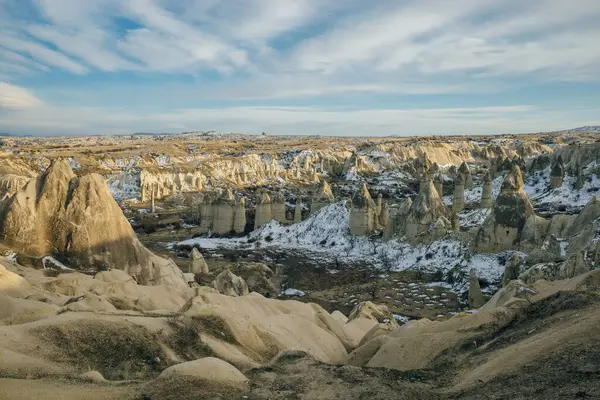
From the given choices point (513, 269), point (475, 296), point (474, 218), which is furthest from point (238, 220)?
point (513, 269)

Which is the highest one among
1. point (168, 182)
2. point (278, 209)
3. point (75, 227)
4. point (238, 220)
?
point (75, 227)

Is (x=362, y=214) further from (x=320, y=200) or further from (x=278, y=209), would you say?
(x=278, y=209)

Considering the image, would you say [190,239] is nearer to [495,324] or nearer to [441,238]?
[441,238]

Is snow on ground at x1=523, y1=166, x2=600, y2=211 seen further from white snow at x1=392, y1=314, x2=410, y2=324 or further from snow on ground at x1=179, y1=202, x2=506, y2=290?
white snow at x1=392, y1=314, x2=410, y2=324

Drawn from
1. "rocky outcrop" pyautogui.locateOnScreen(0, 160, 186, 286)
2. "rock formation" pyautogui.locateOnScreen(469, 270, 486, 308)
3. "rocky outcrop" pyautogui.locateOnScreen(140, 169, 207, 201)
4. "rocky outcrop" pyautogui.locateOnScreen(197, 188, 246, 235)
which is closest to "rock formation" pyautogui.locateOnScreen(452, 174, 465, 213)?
"rocky outcrop" pyautogui.locateOnScreen(197, 188, 246, 235)

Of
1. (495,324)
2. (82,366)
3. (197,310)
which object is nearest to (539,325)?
(495,324)

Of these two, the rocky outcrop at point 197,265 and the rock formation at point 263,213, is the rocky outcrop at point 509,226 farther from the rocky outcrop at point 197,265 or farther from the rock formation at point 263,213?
the rock formation at point 263,213
